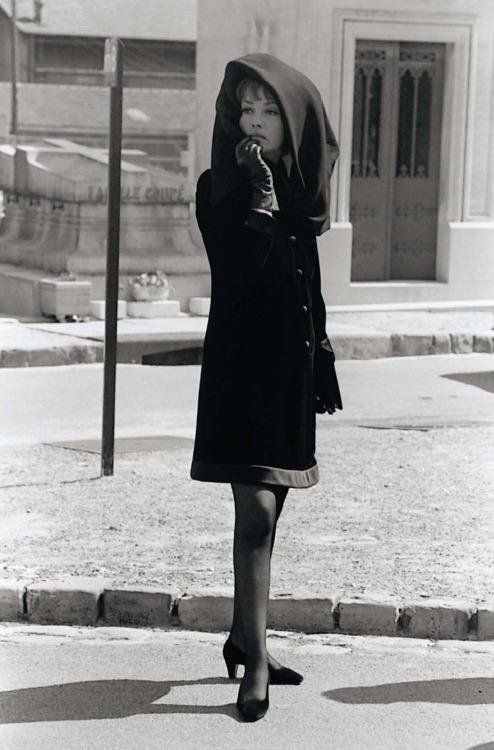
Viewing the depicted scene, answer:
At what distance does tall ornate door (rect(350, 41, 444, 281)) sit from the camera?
57.6 ft

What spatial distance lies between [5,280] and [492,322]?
4.47 metres

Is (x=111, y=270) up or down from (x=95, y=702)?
up

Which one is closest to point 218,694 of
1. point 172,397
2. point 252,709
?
point 252,709

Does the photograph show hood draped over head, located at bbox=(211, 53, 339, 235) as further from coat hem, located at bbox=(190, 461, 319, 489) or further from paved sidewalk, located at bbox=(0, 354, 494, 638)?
paved sidewalk, located at bbox=(0, 354, 494, 638)

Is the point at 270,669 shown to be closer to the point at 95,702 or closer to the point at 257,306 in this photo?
the point at 95,702

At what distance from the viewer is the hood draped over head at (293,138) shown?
16.8ft

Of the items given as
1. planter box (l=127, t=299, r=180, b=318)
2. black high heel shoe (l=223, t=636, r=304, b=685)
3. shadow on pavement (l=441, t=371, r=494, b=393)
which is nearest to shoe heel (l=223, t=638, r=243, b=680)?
black high heel shoe (l=223, t=636, r=304, b=685)

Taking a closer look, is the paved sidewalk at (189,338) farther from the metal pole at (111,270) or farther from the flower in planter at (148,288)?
the metal pole at (111,270)

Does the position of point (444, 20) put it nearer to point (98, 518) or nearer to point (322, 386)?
point (98, 518)

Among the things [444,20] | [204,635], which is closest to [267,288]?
[204,635]

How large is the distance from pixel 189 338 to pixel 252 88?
9227 millimetres

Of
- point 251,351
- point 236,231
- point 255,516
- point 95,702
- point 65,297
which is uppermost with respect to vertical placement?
point 236,231

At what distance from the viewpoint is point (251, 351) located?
5.16 meters

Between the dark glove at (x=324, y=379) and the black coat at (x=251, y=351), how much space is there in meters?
0.22
